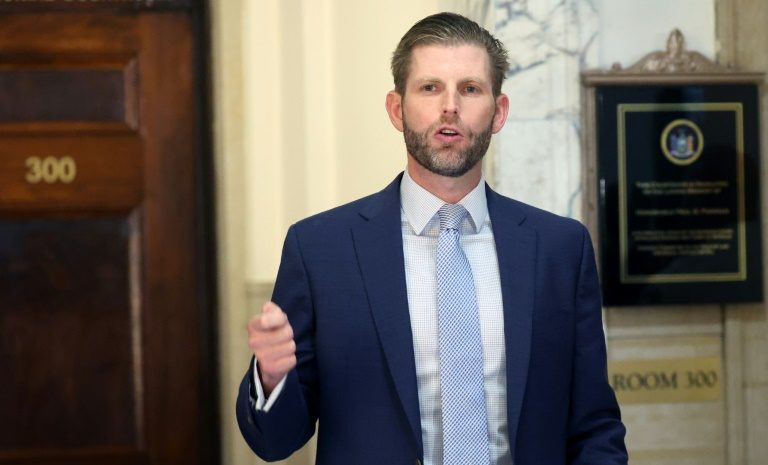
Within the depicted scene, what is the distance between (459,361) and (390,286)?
20cm

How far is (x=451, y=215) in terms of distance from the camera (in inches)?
96.0

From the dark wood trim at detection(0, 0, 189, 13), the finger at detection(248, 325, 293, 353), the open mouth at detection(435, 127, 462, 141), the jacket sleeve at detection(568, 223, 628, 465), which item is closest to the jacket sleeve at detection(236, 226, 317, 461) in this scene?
the finger at detection(248, 325, 293, 353)

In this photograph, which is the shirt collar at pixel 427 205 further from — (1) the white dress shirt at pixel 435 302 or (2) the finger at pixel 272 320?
(2) the finger at pixel 272 320

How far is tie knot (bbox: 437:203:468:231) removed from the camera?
2.43m

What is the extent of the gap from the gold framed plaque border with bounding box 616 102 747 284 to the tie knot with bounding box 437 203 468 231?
7.52 ft

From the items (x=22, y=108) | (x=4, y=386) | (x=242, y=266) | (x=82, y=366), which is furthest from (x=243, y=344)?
(x=22, y=108)

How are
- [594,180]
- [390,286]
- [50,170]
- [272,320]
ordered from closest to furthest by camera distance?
[272,320], [390,286], [594,180], [50,170]

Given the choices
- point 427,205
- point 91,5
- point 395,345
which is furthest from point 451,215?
point 91,5

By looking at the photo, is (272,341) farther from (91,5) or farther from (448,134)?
(91,5)

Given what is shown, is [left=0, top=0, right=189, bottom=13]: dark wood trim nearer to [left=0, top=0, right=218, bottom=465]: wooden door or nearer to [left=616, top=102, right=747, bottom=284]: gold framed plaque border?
[left=0, top=0, right=218, bottom=465]: wooden door

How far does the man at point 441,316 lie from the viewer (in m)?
2.31

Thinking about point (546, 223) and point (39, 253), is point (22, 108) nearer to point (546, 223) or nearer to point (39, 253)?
point (39, 253)

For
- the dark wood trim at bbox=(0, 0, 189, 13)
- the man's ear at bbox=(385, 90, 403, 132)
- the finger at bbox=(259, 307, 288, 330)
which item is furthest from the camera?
the dark wood trim at bbox=(0, 0, 189, 13)

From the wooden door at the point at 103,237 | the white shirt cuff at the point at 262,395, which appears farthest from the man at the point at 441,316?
the wooden door at the point at 103,237
